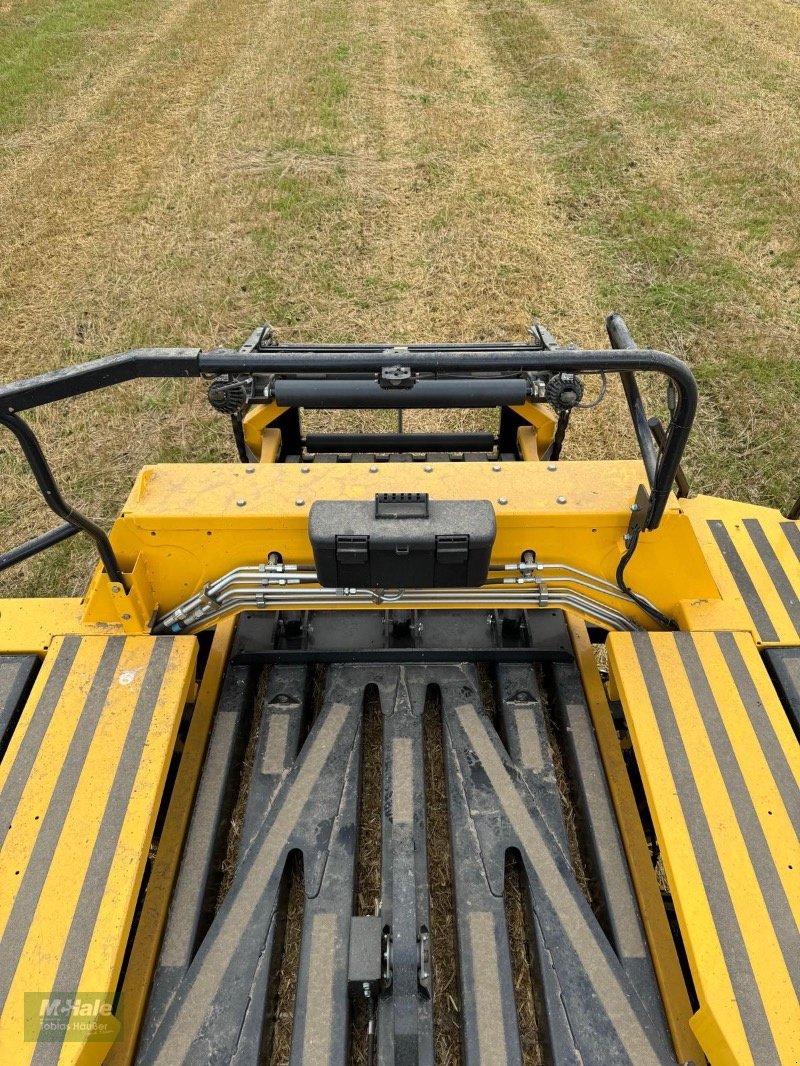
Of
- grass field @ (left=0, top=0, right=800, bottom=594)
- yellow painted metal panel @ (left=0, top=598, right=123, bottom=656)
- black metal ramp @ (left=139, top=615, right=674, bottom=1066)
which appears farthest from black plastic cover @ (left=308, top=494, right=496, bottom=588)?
grass field @ (left=0, top=0, right=800, bottom=594)

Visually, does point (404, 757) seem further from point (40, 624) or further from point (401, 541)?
point (40, 624)

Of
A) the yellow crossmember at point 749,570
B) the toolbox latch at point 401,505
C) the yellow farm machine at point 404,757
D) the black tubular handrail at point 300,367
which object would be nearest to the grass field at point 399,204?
the yellow crossmember at point 749,570

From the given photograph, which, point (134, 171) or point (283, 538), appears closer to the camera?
point (283, 538)

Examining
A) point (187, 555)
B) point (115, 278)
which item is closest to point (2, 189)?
point (115, 278)

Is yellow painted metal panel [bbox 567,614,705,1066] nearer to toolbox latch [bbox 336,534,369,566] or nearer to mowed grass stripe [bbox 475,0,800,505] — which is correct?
toolbox latch [bbox 336,534,369,566]

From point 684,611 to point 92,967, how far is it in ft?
7.25

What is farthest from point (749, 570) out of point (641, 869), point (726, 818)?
point (641, 869)

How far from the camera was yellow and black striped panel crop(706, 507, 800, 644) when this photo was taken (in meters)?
2.73

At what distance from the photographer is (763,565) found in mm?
2939

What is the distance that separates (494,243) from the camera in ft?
23.2

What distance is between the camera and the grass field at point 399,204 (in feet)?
17.4

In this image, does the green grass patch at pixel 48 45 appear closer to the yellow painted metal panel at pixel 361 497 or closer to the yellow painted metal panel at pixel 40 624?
the yellow painted metal panel at pixel 40 624

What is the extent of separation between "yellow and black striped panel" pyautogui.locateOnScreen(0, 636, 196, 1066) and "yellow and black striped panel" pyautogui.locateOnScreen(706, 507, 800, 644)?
2088 millimetres

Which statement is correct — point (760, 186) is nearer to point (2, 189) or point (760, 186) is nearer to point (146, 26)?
point (2, 189)
